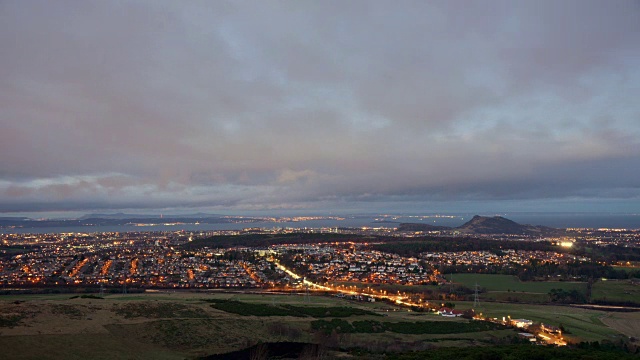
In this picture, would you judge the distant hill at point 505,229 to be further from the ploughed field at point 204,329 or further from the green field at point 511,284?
the ploughed field at point 204,329

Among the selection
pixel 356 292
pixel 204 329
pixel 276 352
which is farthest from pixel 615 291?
pixel 204 329

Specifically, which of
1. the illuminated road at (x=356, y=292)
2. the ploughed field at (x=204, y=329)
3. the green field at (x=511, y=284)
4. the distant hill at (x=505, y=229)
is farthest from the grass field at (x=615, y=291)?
the distant hill at (x=505, y=229)

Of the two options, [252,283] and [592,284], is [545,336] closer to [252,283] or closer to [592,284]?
[592,284]

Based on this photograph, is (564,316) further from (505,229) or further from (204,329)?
(505,229)

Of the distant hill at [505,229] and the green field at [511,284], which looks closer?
the green field at [511,284]

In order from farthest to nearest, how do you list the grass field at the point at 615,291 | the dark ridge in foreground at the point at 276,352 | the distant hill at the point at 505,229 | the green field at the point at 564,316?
the distant hill at the point at 505,229
the grass field at the point at 615,291
the green field at the point at 564,316
the dark ridge in foreground at the point at 276,352

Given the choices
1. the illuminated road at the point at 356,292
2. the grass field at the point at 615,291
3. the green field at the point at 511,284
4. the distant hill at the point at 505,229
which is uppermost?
the distant hill at the point at 505,229
